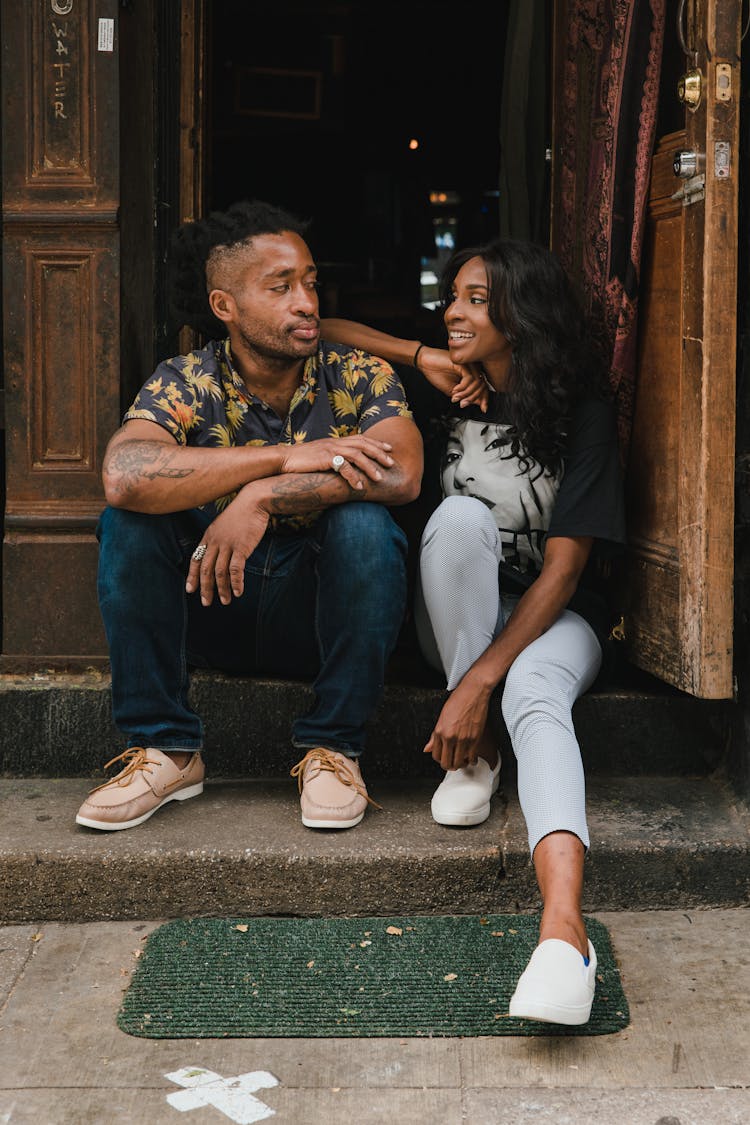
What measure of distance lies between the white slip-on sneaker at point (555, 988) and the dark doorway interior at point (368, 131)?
5.73m

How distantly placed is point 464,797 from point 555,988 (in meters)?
0.80

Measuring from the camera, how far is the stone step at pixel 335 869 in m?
2.74

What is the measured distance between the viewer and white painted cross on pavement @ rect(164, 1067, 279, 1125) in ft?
6.61

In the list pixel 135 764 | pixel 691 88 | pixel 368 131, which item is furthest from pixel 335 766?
pixel 368 131

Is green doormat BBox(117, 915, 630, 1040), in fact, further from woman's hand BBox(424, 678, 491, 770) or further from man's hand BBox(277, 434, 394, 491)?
man's hand BBox(277, 434, 394, 491)

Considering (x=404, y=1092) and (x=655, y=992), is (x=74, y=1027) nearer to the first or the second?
(x=404, y=1092)

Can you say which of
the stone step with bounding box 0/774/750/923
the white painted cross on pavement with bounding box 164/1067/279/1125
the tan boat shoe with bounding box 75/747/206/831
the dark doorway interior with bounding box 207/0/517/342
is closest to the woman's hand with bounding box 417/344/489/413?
the stone step with bounding box 0/774/750/923

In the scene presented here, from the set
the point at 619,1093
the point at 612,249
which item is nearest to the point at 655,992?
the point at 619,1093

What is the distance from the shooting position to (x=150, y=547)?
2799 mm

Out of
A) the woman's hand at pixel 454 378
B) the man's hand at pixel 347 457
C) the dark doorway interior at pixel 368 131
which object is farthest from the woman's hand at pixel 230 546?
the dark doorway interior at pixel 368 131

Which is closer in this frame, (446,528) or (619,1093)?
(619,1093)

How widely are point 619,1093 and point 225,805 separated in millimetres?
1273

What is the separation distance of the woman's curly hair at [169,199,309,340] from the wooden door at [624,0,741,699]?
95 cm

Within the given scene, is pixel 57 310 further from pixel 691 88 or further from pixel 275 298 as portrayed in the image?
pixel 691 88
